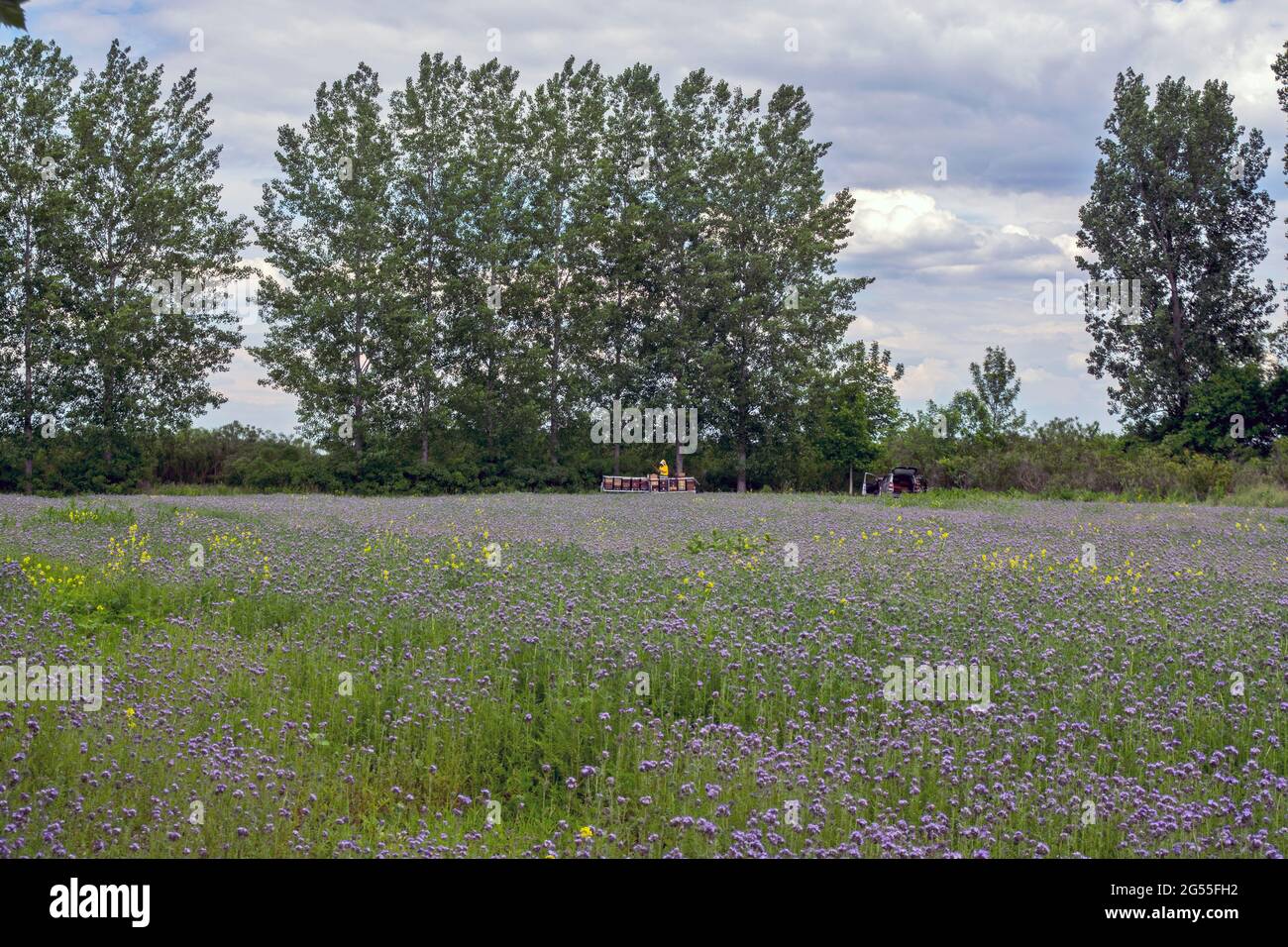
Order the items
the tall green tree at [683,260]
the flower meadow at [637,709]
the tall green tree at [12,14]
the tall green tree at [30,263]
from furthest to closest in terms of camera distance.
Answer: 1. the tall green tree at [683,260]
2. the tall green tree at [30,263]
3. the flower meadow at [637,709]
4. the tall green tree at [12,14]

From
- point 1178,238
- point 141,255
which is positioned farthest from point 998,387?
point 141,255

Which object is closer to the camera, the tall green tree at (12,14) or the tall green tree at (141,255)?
the tall green tree at (12,14)

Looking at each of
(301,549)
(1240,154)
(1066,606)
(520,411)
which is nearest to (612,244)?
(520,411)

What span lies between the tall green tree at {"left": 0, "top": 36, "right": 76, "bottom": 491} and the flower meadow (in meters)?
27.6

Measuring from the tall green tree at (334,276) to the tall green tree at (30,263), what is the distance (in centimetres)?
652

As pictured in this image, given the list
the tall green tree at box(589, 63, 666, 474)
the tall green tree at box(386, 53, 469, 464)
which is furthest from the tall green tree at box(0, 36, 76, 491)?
the tall green tree at box(589, 63, 666, 474)

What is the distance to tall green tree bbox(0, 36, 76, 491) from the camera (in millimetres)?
34406

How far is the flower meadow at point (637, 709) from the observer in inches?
187

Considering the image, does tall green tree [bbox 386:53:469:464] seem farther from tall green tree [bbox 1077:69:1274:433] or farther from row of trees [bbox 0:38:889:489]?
tall green tree [bbox 1077:69:1274:433]

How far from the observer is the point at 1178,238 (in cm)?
4641

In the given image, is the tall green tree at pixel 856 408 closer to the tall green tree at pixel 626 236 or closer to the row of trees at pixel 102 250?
the tall green tree at pixel 626 236

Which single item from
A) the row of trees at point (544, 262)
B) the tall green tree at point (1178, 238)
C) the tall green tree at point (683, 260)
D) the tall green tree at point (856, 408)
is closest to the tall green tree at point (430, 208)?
the row of trees at point (544, 262)

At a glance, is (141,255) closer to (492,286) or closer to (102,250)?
(102,250)
